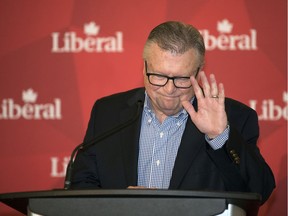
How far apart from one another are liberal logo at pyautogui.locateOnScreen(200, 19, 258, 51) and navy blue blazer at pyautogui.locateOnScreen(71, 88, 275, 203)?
1.05 meters

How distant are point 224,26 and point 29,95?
134 centimetres

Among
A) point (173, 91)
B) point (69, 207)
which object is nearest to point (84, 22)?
point (173, 91)

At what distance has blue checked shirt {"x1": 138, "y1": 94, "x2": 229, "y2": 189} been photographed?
2.65m

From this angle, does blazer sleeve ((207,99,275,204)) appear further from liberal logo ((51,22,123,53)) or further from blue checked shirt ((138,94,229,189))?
liberal logo ((51,22,123,53))

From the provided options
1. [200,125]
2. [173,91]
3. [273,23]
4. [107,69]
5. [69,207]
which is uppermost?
[273,23]

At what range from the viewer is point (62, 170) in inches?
151

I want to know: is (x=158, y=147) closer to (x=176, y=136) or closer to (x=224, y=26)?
(x=176, y=136)

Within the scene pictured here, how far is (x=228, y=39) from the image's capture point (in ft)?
12.5

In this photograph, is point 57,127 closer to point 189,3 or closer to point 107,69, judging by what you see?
point 107,69

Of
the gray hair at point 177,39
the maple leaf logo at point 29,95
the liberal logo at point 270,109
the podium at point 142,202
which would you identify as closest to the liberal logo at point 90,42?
the maple leaf logo at point 29,95

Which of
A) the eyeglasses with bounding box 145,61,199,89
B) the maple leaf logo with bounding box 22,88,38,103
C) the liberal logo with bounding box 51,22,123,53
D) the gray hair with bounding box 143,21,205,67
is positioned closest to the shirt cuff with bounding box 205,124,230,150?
the eyeglasses with bounding box 145,61,199,89

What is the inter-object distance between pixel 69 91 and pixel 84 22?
0.46 m

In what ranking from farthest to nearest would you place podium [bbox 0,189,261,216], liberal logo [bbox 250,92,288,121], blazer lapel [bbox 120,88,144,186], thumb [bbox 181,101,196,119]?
liberal logo [bbox 250,92,288,121] < blazer lapel [bbox 120,88,144,186] < thumb [bbox 181,101,196,119] < podium [bbox 0,189,261,216]

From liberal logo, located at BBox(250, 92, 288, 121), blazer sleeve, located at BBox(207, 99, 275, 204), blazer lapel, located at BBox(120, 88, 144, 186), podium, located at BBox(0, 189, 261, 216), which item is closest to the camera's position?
podium, located at BBox(0, 189, 261, 216)
